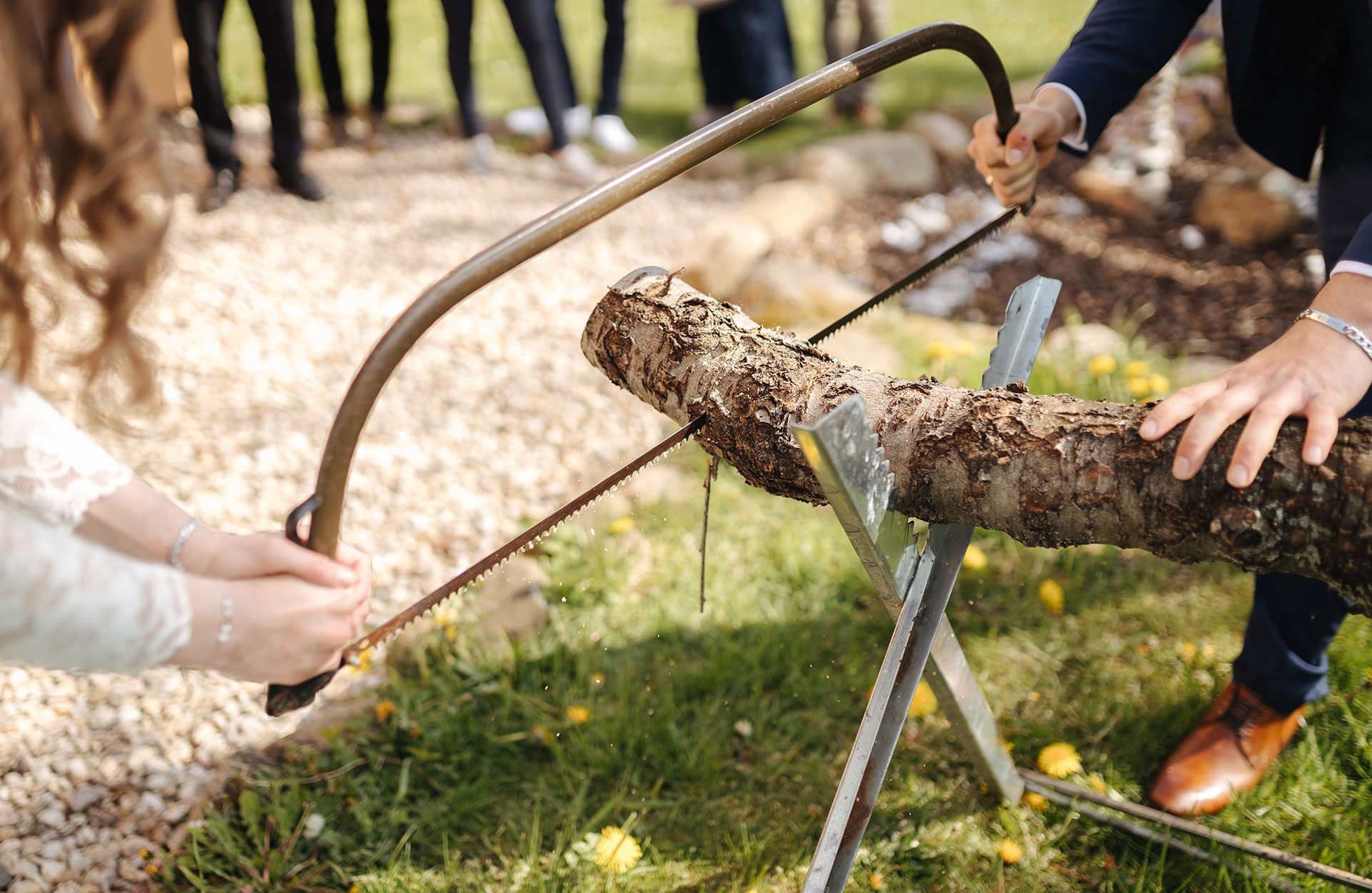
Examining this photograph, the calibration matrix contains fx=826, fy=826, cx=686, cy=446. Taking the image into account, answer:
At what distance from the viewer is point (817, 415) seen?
4.21 feet

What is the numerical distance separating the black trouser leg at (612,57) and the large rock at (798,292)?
2.84 meters

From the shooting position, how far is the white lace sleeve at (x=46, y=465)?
125cm

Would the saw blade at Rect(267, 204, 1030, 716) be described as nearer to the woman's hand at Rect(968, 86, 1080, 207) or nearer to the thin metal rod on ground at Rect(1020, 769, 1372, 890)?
the woman's hand at Rect(968, 86, 1080, 207)

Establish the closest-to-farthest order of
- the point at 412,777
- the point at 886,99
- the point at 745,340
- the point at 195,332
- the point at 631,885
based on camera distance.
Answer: the point at 745,340 < the point at 631,885 < the point at 412,777 < the point at 195,332 < the point at 886,99

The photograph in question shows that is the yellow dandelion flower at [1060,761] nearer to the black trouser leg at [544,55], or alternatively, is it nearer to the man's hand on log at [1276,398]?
the man's hand on log at [1276,398]

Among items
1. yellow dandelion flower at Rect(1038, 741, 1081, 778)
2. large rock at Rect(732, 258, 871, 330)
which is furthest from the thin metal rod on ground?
large rock at Rect(732, 258, 871, 330)

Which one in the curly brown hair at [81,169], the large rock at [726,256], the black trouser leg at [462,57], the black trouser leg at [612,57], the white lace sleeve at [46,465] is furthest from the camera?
the black trouser leg at [612,57]

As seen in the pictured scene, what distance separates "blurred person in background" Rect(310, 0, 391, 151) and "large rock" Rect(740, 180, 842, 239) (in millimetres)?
2856

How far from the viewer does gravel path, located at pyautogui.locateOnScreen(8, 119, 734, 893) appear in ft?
6.45

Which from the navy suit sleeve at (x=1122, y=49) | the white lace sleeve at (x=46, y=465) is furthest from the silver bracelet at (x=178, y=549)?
the navy suit sleeve at (x=1122, y=49)

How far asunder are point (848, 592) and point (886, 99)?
5.85 m

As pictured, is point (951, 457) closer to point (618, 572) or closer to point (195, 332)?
point (618, 572)

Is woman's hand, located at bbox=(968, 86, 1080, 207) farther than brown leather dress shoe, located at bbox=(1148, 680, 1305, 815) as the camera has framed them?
No

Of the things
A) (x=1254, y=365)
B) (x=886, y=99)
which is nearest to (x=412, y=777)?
(x=1254, y=365)
